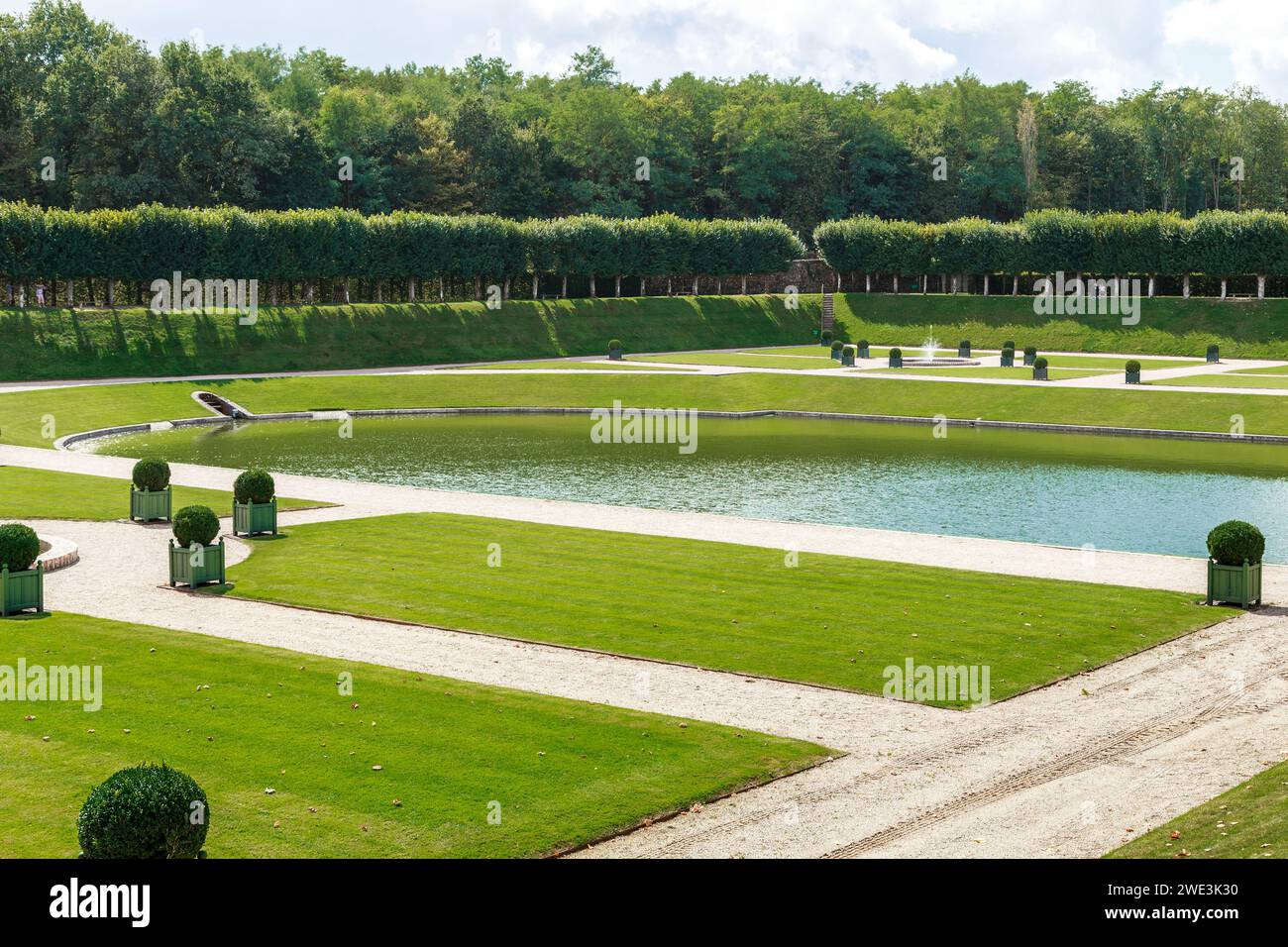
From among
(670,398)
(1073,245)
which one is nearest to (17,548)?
(670,398)

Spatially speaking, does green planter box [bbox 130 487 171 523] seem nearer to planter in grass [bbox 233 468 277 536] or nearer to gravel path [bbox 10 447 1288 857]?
planter in grass [bbox 233 468 277 536]

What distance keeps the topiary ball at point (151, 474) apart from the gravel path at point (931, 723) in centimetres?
423

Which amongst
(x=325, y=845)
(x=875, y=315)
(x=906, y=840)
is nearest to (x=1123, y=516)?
(x=906, y=840)

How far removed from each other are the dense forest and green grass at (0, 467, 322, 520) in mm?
62533

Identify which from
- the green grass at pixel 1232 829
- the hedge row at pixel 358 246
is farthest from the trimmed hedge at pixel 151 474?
the hedge row at pixel 358 246

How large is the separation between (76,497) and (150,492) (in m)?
→ 4.72

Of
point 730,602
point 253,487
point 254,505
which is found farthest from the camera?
point 254,505

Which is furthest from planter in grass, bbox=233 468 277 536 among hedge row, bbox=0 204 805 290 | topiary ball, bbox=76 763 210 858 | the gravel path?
hedge row, bbox=0 204 805 290

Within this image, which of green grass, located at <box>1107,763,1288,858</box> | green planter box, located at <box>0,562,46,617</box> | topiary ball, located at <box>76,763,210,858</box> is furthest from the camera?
Result: green planter box, located at <box>0,562,46,617</box>

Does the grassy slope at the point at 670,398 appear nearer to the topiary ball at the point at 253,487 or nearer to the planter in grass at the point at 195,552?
the topiary ball at the point at 253,487

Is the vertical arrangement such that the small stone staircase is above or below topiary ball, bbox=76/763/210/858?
above

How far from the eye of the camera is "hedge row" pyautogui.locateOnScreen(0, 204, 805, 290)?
83875 millimetres

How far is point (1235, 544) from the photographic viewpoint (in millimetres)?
27266

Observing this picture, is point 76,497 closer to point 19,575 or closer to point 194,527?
point 194,527
